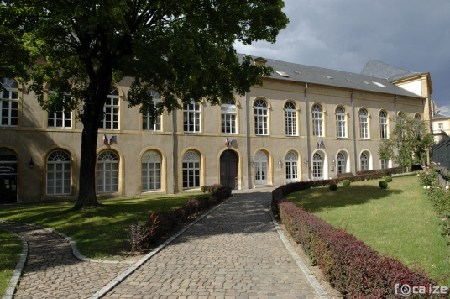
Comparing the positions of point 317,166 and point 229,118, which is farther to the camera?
point 317,166

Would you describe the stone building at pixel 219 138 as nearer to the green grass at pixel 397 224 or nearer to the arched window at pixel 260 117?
the arched window at pixel 260 117

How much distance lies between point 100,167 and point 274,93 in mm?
16496

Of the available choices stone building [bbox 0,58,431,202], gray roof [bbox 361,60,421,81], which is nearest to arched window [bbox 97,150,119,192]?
stone building [bbox 0,58,431,202]

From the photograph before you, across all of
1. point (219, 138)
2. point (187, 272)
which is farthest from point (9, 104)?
point (187, 272)

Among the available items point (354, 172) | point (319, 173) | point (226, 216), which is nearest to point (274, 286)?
point (226, 216)

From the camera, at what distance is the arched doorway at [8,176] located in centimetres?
2250

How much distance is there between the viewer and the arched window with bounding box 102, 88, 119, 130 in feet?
84.6

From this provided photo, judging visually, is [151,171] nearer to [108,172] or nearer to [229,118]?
[108,172]

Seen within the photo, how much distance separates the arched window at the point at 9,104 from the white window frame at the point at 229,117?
49.4 ft

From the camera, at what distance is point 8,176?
74.3 ft

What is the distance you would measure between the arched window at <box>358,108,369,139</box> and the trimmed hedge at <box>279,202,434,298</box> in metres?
32.0

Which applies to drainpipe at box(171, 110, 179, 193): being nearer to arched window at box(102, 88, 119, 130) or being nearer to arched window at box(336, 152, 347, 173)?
arched window at box(102, 88, 119, 130)

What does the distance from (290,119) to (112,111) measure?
1622 cm

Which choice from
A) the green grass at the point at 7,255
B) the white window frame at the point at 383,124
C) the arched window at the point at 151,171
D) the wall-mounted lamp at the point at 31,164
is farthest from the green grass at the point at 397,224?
the white window frame at the point at 383,124
